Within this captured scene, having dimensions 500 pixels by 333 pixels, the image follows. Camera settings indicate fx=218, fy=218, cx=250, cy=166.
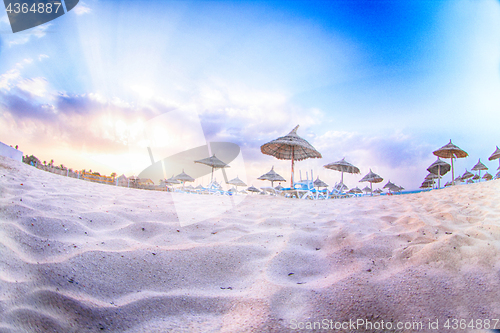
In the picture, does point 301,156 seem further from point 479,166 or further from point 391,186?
point 479,166

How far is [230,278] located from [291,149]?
26.8 ft

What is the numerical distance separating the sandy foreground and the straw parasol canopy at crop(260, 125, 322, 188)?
6.83 m

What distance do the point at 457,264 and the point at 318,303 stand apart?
82 centimetres

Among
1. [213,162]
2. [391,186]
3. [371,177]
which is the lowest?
[391,186]

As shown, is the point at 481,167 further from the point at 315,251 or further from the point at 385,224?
the point at 315,251

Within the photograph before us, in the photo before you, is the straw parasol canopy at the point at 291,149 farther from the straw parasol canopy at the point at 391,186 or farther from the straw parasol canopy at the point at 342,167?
the straw parasol canopy at the point at 391,186

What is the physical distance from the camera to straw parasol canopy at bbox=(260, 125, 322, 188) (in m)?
8.61

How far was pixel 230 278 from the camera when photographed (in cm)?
121

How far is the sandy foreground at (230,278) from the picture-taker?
0.81 meters

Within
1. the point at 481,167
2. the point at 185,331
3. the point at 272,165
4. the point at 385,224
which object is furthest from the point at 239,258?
the point at 481,167

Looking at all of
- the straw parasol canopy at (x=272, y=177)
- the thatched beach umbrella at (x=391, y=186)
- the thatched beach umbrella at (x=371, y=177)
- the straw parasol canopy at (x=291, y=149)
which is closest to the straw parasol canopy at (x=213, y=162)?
the straw parasol canopy at (x=272, y=177)

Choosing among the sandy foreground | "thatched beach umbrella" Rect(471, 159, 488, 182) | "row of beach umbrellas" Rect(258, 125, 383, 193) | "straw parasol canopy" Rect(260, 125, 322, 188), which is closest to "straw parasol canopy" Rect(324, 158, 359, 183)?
"row of beach umbrellas" Rect(258, 125, 383, 193)

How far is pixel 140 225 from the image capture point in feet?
6.23

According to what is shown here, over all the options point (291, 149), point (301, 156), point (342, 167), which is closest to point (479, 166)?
point (342, 167)
